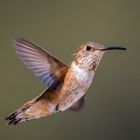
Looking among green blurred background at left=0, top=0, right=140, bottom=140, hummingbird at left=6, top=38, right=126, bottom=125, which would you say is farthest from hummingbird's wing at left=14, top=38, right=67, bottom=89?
green blurred background at left=0, top=0, right=140, bottom=140

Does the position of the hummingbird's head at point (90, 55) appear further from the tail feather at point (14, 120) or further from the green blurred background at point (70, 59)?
the green blurred background at point (70, 59)

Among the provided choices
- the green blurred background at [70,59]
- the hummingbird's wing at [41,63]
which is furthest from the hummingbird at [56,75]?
the green blurred background at [70,59]

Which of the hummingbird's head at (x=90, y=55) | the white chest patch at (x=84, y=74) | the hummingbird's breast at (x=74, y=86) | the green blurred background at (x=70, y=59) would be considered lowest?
the green blurred background at (x=70, y=59)

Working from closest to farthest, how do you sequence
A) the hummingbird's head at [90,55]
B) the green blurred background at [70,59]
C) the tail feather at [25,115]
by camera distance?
the hummingbird's head at [90,55], the tail feather at [25,115], the green blurred background at [70,59]

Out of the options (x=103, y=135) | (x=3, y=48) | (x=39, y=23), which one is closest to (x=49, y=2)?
(x=39, y=23)

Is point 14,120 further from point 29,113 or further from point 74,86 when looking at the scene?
point 74,86

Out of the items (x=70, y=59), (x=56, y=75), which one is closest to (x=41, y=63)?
(x=56, y=75)

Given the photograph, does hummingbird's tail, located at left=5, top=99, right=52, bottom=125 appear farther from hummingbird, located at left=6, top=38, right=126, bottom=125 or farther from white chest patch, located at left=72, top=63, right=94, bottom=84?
white chest patch, located at left=72, top=63, right=94, bottom=84
